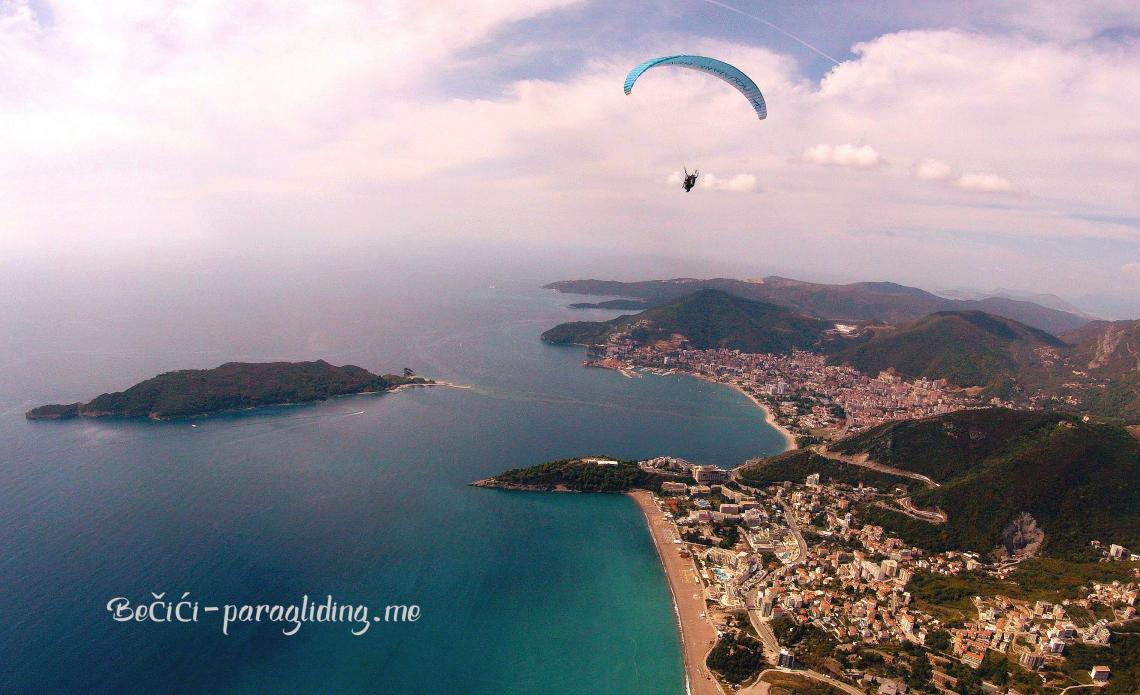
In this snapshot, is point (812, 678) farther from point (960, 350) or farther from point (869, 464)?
point (960, 350)

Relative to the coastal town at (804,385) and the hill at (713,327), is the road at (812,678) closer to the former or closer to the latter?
the coastal town at (804,385)

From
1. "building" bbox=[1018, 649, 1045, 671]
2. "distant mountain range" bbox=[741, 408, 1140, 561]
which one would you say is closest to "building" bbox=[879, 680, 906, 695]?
"building" bbox=[1018, 649, 1045, 671]

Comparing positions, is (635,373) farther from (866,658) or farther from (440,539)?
(866,658)

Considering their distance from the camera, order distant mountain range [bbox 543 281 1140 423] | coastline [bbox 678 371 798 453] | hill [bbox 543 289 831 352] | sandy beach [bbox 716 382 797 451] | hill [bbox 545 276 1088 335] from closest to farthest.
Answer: sandy beach [bbox 716 382 797 451], coastline [bbox 678 371 798 453], distant mountain range [bbox 543 281 1140 423], hill [bbox 543 289 831 352], hill [bbox 545 276 1088 335]

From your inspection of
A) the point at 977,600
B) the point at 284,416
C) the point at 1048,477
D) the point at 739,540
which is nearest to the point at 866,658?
the point at 977,600

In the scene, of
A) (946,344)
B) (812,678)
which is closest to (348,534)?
(812,678)

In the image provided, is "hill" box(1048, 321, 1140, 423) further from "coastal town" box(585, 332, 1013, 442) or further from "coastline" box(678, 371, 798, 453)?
"coastline" box(678, 371, 798, 453)

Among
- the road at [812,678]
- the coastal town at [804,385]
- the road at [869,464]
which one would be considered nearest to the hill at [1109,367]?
the coastal town at [804,385]
